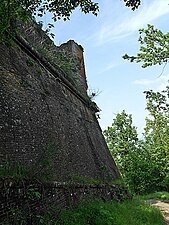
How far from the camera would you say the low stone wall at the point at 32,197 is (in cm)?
352

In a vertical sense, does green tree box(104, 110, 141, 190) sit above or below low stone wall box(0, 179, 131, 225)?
above

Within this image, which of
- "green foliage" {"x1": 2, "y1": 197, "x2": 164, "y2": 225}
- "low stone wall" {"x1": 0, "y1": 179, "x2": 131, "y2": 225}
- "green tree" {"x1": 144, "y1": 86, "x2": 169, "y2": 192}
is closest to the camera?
"low stone wall" {"x1": 0, "y1": 179, "x2": 131, "y2": 225}

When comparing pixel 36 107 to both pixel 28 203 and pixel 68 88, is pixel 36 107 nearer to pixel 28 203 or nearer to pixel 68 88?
pixel 28 203

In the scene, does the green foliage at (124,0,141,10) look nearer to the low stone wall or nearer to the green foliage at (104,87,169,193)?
the low stone wall

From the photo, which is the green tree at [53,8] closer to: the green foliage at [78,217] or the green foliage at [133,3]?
the green foliage at [133,3]

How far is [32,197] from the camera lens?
13.4 ft

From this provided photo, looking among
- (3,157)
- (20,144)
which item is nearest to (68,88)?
(20,144)

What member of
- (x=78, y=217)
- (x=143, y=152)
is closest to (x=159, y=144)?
(x=143, y=152)

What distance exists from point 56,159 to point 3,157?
6.22 feet

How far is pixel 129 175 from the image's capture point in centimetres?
2727

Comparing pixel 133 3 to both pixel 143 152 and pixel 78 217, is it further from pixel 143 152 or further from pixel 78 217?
pixel 143 152

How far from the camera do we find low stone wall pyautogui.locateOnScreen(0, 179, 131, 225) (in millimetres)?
3521

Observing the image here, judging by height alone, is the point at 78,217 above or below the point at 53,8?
below

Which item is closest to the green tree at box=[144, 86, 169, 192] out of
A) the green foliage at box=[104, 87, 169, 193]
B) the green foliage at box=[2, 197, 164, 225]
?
the green foliage at box=[104, 87, 169, 193]
